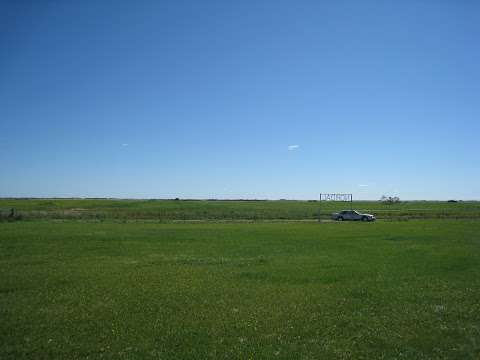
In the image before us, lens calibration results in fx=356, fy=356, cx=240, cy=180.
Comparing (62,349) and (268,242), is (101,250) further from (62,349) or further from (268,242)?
(62,349)

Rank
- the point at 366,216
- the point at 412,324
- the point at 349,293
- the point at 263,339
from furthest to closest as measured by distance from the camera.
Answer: the point at 366,216, the point at 349,293, the point at 412,324, the point at 263,339

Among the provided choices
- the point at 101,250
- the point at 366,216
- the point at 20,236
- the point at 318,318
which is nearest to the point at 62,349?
→ the point at 318,318

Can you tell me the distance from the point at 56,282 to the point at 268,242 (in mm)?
14936

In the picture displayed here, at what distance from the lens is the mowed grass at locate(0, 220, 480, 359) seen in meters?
7.59

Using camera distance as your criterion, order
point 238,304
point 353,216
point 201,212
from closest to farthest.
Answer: point 238,304
point 353,216
point 201,212

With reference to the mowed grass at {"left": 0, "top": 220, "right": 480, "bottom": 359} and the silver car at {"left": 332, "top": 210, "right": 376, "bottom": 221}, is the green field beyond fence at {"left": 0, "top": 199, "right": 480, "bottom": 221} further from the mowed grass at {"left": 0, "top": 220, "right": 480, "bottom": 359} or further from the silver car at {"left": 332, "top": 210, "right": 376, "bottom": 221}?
the mowed grass at {"left": 0, "top": 220, "right": 480, "bottom": 359}

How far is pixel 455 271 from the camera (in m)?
15.3

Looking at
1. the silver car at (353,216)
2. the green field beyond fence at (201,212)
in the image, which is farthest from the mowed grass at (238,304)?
the green field beyond fence at (201,212)

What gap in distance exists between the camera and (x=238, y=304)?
1062cm

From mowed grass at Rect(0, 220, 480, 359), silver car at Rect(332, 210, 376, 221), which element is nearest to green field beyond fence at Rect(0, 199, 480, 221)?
silver car at Rect(332, 210, 376, 221)

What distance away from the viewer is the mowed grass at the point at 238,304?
759 centimetres

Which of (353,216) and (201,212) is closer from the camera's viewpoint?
(353,216)

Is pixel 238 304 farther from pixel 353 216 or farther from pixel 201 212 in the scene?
pixel 201 212

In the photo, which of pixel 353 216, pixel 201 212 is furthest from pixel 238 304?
pixel 201 212
